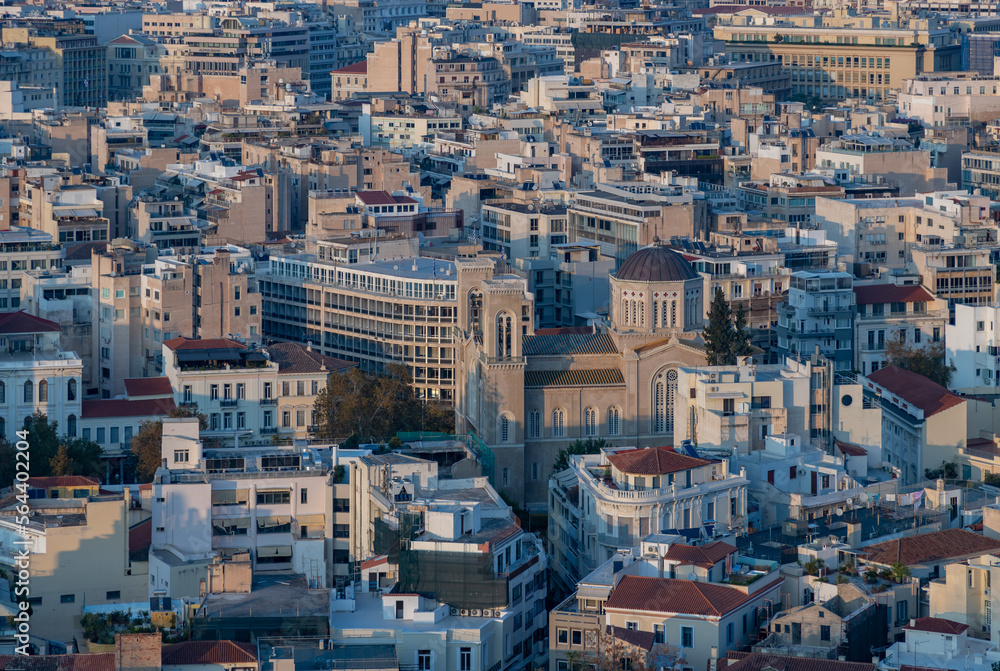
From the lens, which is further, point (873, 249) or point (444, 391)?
point (873, 249)

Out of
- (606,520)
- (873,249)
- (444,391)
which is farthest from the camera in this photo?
(873,249)

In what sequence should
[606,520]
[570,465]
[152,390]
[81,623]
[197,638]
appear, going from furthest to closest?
[152,390] → [570,465] → [606,520] → [81,623] → [197,638]

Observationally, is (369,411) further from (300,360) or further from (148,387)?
(148,387)

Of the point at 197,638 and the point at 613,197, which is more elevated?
the point at 613,197

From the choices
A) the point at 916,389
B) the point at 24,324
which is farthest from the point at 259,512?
the point at 916,389

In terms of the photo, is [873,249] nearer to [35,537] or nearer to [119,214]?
[119,214]

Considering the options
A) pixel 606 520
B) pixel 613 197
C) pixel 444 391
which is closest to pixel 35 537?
pixel 606 520

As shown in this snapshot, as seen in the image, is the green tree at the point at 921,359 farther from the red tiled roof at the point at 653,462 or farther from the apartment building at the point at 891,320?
the red tiled roof at the point at 653,462

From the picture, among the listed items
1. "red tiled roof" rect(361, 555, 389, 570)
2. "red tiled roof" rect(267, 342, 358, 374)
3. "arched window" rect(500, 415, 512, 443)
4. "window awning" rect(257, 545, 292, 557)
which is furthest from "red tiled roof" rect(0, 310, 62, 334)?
"red tiled roof" rect(361, 555, 389, 570)
